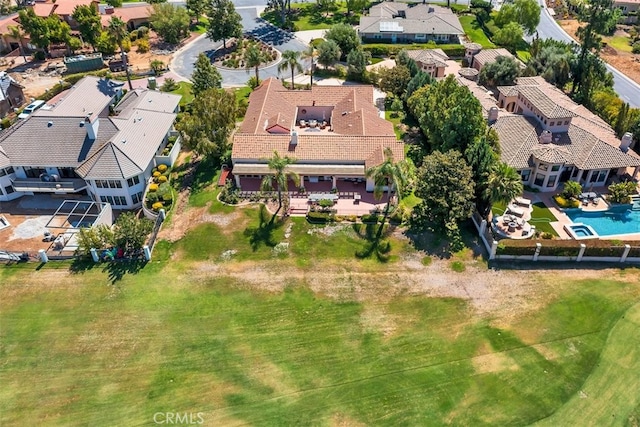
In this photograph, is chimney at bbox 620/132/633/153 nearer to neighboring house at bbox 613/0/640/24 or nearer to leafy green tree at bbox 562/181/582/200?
leafy green tree at bbox 562/181/582/200

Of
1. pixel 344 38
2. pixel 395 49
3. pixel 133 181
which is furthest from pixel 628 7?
pixel 133 181

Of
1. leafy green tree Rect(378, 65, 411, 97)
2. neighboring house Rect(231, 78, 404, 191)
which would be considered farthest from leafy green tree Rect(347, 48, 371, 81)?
neighboring house Rect(231, 78, 404, 191)

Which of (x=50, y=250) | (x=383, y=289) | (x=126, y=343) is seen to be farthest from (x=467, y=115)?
(x=50, y=250)

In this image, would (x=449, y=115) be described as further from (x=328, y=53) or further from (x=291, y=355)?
(x=328, y=53)

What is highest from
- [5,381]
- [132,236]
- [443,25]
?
[443,25]

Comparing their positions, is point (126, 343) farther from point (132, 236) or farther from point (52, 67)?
point (52, 67)
